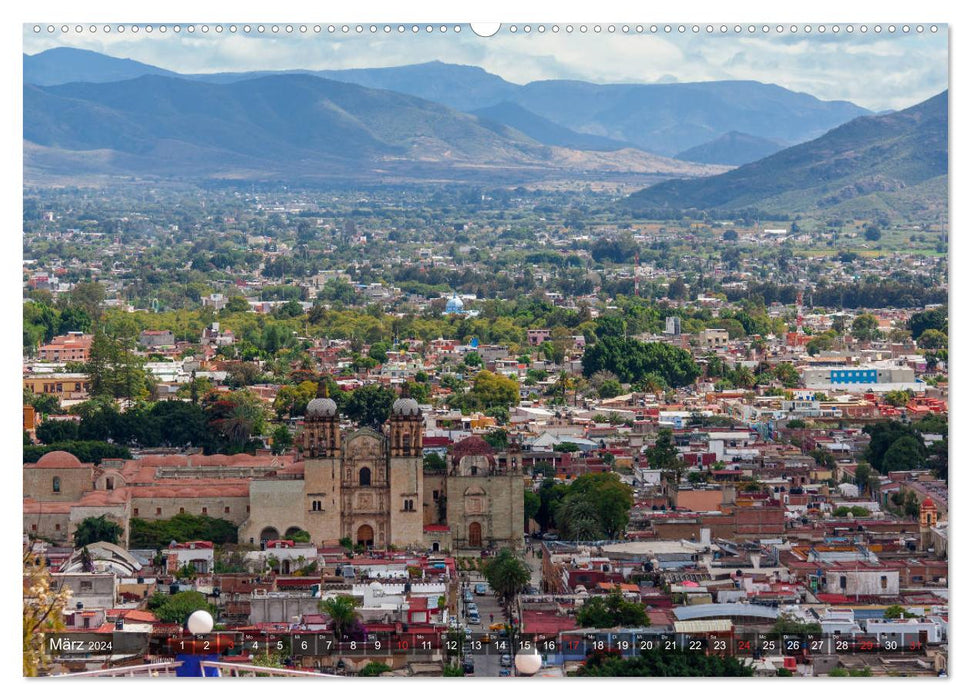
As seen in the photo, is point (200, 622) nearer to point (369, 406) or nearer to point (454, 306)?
point (369, 406)

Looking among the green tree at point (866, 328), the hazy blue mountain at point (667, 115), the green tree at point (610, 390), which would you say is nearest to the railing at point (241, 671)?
the green tree at point (610, 390)

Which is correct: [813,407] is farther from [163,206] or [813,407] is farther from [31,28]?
[163,206]

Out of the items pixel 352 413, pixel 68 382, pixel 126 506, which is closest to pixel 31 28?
pixel 126 506

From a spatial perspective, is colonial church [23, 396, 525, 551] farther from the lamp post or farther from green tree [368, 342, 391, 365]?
green tree [368, 342, 391, 365]

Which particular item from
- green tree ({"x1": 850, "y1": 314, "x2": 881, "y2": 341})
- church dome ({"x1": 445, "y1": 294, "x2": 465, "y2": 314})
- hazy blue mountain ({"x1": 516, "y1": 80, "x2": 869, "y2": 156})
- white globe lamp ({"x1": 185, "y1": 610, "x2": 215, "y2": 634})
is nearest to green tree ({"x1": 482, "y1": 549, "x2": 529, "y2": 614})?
white globe lamp ({"x1": 185, "y1": 610, "x2": 215, "y2": 634})

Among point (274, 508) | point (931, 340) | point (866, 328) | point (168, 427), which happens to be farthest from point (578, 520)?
point (866, 328)
